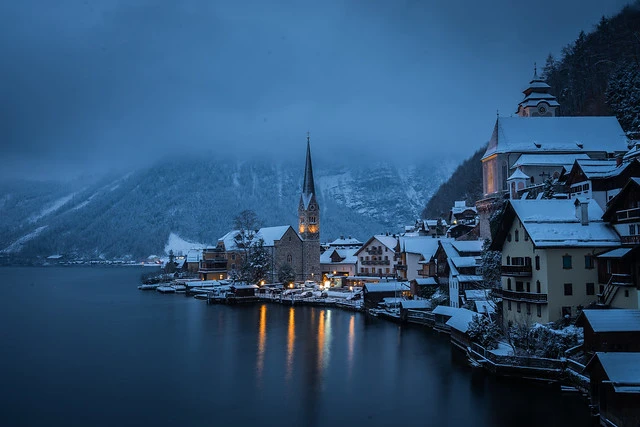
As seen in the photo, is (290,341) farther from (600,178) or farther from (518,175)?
(518,175)

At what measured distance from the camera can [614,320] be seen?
77.0 ft

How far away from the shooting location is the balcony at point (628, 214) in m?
27.5

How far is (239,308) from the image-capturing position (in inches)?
2655

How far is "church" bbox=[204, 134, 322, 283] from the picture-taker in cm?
9206

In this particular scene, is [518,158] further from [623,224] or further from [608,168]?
[623,224]

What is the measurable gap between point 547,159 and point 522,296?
84.7 feet

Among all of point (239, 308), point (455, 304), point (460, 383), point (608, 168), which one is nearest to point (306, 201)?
point (239, 308)

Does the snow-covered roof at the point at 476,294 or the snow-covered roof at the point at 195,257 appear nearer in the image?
the snow-covered roof at the point at 476,294

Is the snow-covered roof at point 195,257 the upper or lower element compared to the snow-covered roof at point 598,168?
lower

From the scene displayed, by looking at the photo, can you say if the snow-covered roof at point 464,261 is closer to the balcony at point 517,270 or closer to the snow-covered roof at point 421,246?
the balcony at point 517,270

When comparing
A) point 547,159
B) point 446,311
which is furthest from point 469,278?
point 547,159

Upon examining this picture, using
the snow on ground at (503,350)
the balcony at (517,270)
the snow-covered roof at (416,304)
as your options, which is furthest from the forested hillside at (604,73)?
the snow on ground at (503,350)

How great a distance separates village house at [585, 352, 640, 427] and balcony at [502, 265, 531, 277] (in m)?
10.9

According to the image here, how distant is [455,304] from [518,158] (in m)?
18.6
